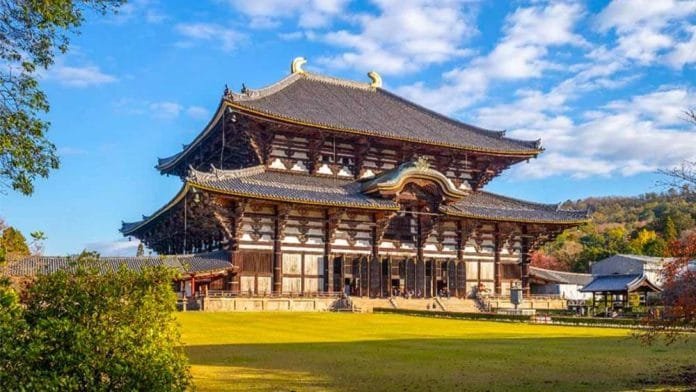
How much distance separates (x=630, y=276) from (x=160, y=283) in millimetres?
43063

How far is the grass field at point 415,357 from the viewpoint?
47.9ft

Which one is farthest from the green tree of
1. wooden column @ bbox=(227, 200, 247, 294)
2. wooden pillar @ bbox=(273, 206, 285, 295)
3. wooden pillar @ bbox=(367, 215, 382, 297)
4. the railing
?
wooden pillar @ bbox=(367, 215, 382, 297)

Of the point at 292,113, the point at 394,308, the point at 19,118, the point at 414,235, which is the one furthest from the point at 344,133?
the point at 19,118

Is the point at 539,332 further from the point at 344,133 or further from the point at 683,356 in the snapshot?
the point at 344,133

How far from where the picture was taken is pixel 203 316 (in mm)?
33812

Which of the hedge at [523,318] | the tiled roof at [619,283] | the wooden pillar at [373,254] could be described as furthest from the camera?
the wooden pillar at [373,254]

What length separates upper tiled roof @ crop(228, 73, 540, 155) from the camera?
4703cm

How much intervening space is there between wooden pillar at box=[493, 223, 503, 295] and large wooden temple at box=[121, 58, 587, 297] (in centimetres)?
8

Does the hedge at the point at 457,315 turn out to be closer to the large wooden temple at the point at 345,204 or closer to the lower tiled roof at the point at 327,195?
the large wooden temple at the point at 345,204

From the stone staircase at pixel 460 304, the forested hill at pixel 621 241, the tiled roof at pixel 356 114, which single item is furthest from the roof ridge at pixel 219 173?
the forested hill at pixel 621 241

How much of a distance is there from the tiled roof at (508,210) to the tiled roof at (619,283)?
227 inches

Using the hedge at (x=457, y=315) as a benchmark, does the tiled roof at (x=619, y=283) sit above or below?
above

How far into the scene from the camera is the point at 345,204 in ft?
144

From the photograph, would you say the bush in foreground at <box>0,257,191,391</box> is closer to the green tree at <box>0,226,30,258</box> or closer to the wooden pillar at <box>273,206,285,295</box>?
the green tree at <box>0,226,30,258</box>
